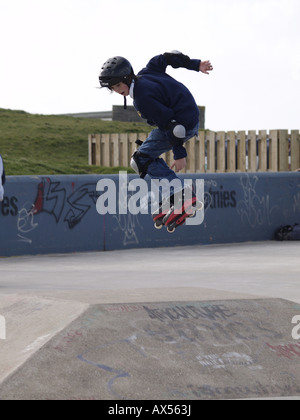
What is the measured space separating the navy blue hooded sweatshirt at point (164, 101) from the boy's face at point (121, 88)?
0.07m

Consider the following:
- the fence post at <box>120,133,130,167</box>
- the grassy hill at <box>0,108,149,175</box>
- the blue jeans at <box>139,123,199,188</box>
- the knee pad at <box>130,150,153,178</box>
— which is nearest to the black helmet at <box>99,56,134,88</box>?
the blue jeans at <box>139,123,199,188</box>

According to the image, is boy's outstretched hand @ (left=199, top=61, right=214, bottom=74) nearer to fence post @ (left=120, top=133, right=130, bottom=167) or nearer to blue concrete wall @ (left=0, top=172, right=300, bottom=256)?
blue concrete wall @ (left=0, top=172, right=300, bottom=256)

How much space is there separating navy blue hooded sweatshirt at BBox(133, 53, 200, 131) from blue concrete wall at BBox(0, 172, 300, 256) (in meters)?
9.86

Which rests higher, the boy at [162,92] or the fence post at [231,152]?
the fence post at [231,152]

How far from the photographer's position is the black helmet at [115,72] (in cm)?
588

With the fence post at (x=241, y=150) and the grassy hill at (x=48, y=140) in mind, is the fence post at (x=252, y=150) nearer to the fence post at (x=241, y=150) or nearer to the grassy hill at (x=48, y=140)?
the fence post at (x=241, y=150)

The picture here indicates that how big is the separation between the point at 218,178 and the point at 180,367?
12390 millimetres

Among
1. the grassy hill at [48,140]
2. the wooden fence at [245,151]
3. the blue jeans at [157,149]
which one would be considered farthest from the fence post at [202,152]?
the blue jeans at [157,149]

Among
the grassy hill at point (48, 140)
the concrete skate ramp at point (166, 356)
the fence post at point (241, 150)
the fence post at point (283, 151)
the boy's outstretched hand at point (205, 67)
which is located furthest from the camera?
the grassy hill at point (48, 140)

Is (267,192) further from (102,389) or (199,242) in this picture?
(102,389)

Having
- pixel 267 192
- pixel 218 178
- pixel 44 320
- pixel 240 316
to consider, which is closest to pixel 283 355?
pixel 240 316

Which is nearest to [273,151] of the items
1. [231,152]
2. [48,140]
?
[231,152]

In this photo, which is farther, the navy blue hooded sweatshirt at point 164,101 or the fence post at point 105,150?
the fence post at point 105,150

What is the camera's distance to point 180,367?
5.82 m
